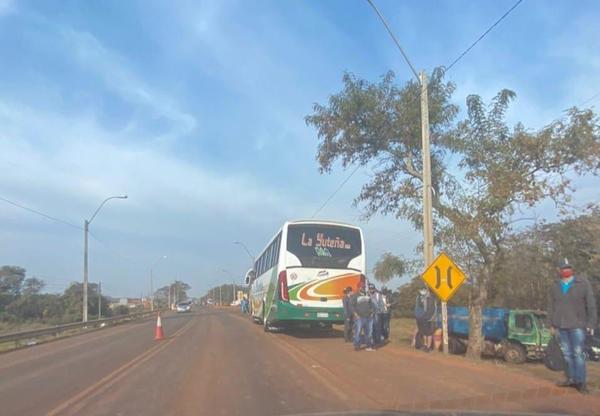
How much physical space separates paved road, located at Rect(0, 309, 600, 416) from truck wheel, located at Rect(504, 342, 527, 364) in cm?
613

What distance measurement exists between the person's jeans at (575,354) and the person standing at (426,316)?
24.0 ft

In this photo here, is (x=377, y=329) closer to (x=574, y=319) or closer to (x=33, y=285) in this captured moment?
(x=574, y=319)

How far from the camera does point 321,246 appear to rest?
20438 mm

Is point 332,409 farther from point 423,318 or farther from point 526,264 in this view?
point 526,264

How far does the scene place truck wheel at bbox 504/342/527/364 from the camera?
20659 millimetres

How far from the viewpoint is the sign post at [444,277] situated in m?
14.6

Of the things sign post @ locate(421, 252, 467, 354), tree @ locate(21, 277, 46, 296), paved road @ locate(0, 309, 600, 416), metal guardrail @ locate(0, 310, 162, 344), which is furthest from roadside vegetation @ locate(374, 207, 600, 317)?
tree @ locate(21, 277, 46, 296)

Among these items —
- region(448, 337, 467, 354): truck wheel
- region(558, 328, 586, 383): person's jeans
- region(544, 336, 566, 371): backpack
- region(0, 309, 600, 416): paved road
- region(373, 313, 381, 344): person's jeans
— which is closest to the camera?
region(0, 309, 600, 416): paved road

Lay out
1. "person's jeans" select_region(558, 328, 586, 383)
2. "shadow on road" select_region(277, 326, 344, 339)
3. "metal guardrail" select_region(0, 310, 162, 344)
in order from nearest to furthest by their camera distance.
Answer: "person's jeans" select_region(558, 328, 586, 383) < "shadow on road" select_region(277, 326, 344, 339) < "metal guardrail" select_region(0, 310, 162, 344)

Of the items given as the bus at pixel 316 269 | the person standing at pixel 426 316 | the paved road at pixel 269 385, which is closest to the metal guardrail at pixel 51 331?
the paved road at pixel 269 385

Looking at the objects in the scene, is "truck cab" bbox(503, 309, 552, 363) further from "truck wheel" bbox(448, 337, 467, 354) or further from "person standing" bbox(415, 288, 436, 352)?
"person standing" bbox(415, 288, 436, 352)

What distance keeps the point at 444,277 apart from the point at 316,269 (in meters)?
6.25

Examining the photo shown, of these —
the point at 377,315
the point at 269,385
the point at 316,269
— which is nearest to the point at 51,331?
the point at 316,269

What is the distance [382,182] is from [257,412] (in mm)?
14873
